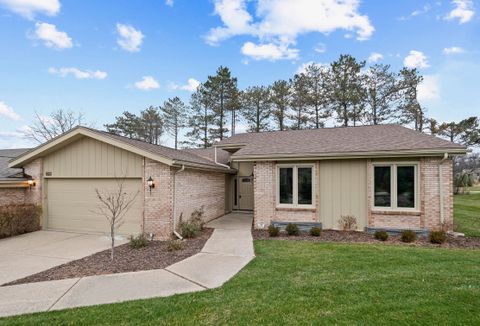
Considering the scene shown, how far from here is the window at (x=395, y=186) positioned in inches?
350

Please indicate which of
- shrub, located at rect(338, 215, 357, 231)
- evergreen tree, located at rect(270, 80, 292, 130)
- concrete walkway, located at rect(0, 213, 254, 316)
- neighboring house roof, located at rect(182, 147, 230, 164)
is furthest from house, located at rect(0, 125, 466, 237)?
evergreen tree, located at rect(270, 80, 292, 130)

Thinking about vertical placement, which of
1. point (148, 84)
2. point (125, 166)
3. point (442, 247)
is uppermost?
point (148, 84)

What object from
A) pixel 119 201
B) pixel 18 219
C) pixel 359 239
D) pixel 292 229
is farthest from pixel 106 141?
pixel 359 239

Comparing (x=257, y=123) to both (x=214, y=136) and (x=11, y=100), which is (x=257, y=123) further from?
(x=11, y=100)

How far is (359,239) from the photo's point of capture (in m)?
8.37

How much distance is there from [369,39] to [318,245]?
13.0 metres

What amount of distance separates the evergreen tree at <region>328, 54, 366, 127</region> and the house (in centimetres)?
1350

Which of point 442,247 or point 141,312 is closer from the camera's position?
point 141,312

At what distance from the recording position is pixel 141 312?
3.77 meters

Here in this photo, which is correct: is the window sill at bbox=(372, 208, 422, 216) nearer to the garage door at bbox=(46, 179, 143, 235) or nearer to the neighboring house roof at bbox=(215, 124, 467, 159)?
the neighboring house roof at bbox=(215, 124, 467, 159)

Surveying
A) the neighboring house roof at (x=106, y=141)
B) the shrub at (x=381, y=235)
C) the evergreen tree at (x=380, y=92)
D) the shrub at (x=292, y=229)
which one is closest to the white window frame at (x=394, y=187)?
the shrub at (x=381, y=235)

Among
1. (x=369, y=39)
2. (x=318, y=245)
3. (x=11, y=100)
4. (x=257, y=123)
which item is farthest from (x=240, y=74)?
(x=318, y=245)

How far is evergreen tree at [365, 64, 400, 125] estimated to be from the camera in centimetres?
2286

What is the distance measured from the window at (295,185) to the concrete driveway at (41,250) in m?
5.66
